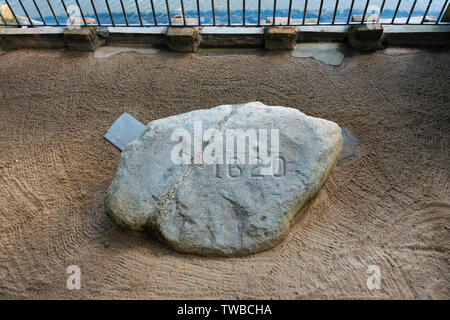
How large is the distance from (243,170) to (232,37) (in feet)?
8.87

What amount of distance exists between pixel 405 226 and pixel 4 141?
4437 mm

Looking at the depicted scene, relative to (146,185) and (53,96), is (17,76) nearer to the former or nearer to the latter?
(53,96)

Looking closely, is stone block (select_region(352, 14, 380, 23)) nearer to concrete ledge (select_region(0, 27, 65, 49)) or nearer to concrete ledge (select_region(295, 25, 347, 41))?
concrete ledge (select_region(295, 25, 347, 41))

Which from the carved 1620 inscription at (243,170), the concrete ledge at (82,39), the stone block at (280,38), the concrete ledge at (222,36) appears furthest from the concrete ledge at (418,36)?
the concrete ledge at (82,39)

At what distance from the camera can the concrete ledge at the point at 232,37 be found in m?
4.83

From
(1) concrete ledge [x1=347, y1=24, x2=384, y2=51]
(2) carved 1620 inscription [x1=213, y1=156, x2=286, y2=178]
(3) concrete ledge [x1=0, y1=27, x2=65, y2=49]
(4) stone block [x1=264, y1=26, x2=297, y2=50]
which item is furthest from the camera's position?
(3) concrete ledge [x1=0, y1=27, x2=65, y2=49]

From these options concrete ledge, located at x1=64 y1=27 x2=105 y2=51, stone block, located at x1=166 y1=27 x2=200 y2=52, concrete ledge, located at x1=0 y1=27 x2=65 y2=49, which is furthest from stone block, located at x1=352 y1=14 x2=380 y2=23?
concrete ledge, located at x1=0 y1=27 x2=65 y2=49

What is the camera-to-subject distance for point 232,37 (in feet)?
16.0

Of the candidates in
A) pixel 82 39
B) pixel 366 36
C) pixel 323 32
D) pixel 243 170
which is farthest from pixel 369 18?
pixel 82 39

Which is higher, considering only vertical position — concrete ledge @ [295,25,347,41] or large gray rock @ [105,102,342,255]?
concrete ledge @ [295,25,347,41]

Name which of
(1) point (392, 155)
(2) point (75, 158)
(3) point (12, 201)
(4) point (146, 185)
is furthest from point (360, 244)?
(3) point (12, 201)

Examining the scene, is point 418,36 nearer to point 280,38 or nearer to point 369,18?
point 369,18

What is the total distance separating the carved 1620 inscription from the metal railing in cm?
277

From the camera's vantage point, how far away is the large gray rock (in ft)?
9.04
